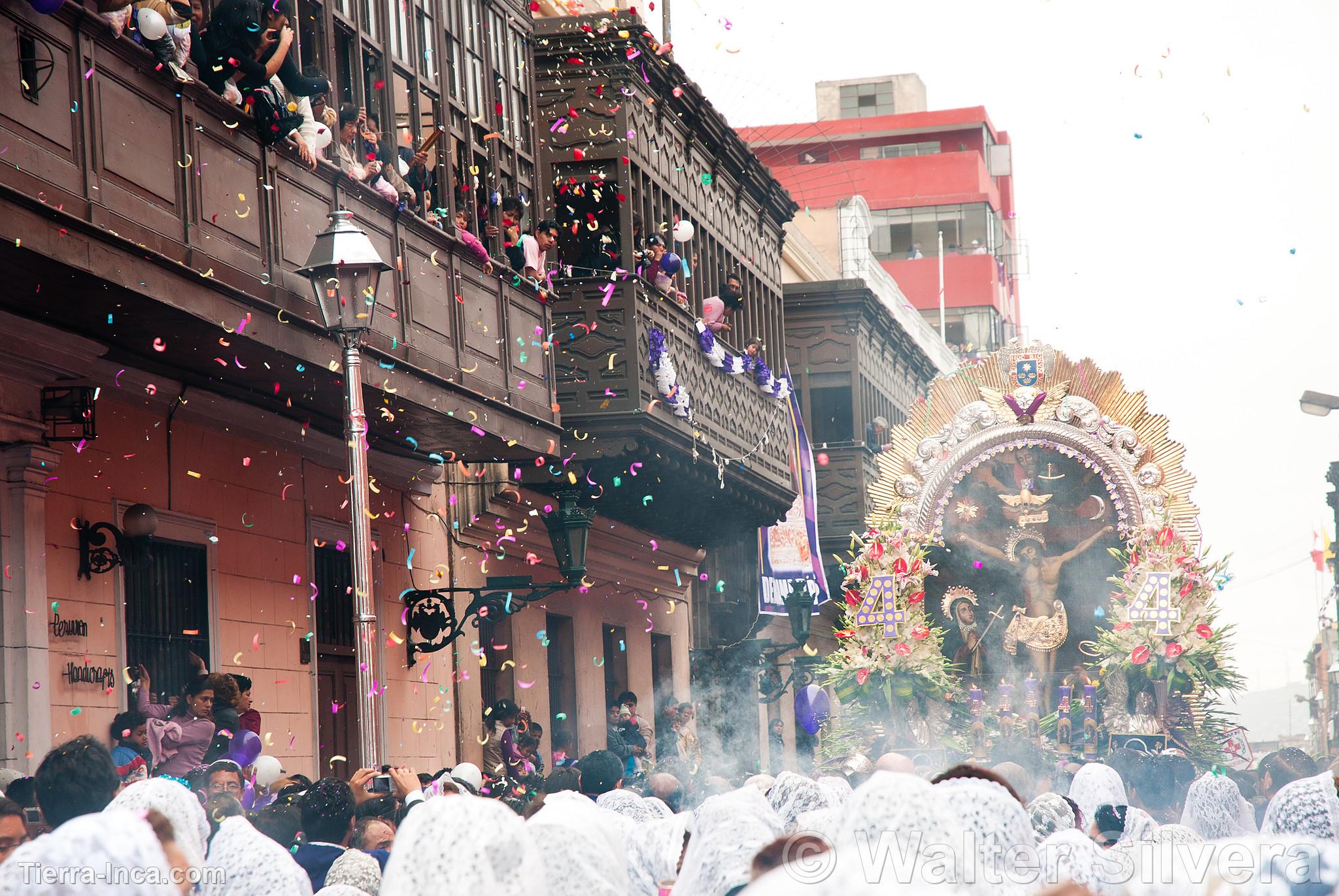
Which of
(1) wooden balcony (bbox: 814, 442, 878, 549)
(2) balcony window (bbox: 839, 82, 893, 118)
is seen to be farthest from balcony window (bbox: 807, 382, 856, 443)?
(2) balcony window (bbox: 839, 82, 893, 118)

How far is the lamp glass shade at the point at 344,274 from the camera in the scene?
9.59 m

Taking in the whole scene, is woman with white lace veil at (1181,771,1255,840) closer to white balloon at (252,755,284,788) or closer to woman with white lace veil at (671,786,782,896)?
woman with white lace veil at (671,786,782,896)

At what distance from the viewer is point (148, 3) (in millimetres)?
9164

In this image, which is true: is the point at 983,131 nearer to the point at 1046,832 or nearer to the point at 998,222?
the point at 998,222

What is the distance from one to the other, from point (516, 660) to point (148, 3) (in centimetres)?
960

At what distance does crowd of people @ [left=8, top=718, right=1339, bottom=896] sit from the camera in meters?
3.83

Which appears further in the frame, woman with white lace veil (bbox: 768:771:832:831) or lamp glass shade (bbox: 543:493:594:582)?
lamp glass shade (bbox: 543:493:594:582)

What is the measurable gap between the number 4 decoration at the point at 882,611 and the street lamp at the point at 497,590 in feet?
32.3

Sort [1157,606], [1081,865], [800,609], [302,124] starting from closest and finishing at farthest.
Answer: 1. [1081,865]
2. [302,124]
3. [800,609]
4. [1157,606]

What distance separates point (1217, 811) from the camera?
8.59m

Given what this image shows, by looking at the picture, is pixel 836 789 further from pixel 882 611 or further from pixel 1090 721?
pixel 882 611

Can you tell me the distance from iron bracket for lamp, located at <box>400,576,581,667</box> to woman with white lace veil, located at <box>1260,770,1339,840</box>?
8.31 metres

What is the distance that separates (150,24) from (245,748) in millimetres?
4006

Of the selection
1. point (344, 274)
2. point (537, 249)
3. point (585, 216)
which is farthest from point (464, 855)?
point (585, 216)
